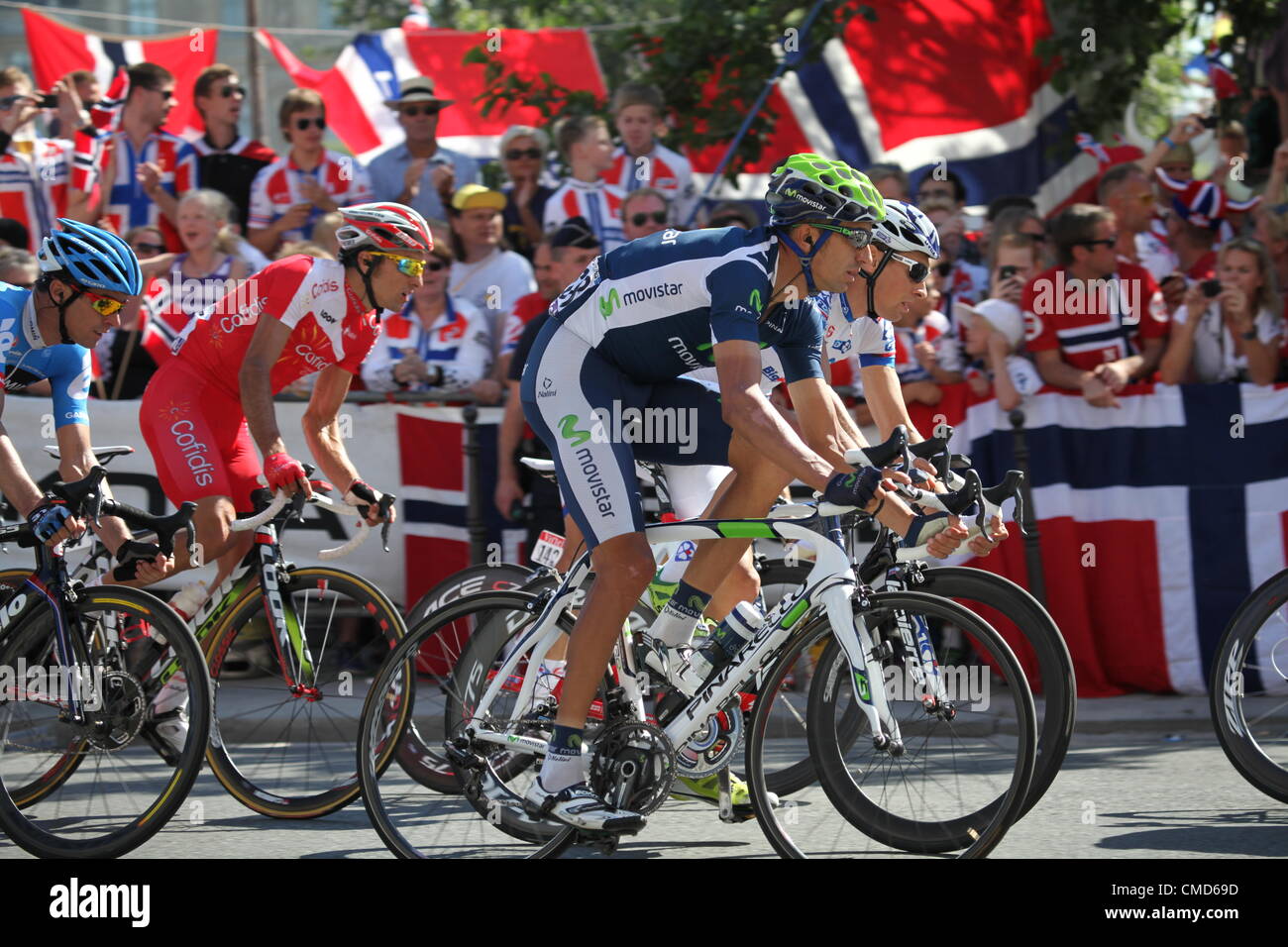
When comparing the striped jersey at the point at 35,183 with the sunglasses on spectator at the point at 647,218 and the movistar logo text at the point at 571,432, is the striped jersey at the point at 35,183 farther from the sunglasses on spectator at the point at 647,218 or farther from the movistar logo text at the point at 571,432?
the movistar logo text at the point at 571,432

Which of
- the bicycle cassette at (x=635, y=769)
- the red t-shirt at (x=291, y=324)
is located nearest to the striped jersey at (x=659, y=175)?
the red t-shirt at (x=291, y=324)

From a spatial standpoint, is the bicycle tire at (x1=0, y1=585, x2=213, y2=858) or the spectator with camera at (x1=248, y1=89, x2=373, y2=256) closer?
the bicycle tire at (x1=0, y1=585, x2=213, y2=858)

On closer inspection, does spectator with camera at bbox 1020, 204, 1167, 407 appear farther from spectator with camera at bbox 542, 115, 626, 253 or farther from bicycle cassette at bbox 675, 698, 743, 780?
bicycle cassette at bbox 675, 698, 743, 780

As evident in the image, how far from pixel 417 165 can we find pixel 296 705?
4910 mm

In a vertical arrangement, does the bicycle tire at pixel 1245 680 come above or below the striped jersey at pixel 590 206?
below

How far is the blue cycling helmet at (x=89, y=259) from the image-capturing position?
18.6ft

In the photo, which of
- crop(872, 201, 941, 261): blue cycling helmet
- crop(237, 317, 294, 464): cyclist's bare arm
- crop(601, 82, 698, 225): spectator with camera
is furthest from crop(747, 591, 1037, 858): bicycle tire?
crop(601, 82, 698, 225): spectator with camera

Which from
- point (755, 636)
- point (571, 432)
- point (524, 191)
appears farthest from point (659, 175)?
point (755, 636)

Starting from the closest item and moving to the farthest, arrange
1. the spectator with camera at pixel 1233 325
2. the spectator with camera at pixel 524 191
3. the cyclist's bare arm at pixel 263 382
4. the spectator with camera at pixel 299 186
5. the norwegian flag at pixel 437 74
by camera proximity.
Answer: the cyclist's bare arm at pixel 263 382
the spectator with camera at pixel 1233 325
the spectator with camera at pixel 299 186
the spectator with camera at pixel 524 191
the norwegian flag at pixel 437 74

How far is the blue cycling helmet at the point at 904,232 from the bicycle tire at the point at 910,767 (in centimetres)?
113

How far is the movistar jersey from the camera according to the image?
4.75 m

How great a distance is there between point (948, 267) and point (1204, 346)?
1592mm

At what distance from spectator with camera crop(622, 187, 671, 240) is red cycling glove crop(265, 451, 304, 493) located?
3369mm

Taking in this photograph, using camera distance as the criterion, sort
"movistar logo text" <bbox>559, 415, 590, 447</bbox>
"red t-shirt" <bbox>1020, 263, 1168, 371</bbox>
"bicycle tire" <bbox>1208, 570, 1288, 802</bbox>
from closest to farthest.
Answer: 1. "movistar logo text" <bbox>559, 415, 590, 447</bbox>
2. "bicycle tire" <bbox>1208, 570, 1288, 802</bbox>
3. "red t-shirt" <bbox>1020, 263, 1168, 371</bbox>
